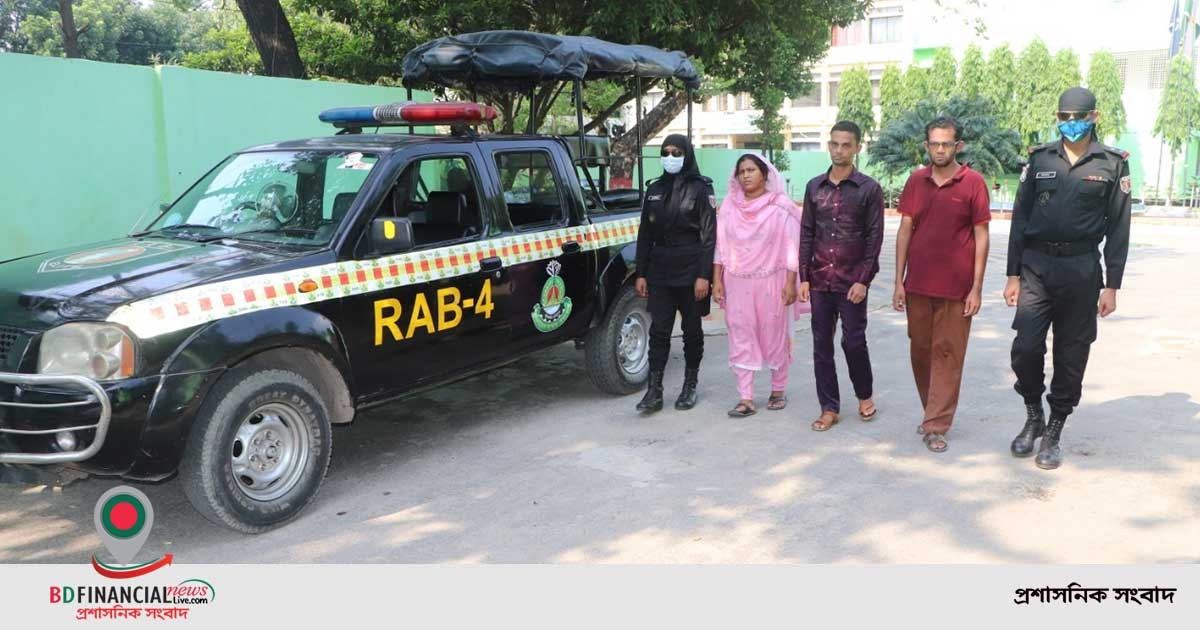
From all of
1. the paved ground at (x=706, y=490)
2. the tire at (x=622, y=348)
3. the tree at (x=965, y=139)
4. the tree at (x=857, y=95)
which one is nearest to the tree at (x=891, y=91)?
the tree at (x=857, y=95)

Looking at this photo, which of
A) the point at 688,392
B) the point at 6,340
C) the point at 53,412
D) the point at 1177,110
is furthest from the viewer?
the point at 1177,110

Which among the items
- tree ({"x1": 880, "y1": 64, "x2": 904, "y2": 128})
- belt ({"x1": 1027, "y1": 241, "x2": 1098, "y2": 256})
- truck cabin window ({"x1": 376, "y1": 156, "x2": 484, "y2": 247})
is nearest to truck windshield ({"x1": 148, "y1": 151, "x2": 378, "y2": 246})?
truck cabin window ({"x1": 376, "y1": 156, "x2": 484, "y2": 247})

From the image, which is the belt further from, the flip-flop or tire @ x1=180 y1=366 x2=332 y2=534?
tire @ x1=180 y1=366 x2=332 y2=534

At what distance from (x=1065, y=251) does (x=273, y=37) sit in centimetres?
893

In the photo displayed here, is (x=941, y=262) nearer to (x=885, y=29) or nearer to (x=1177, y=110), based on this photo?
(x=1177, y=110)

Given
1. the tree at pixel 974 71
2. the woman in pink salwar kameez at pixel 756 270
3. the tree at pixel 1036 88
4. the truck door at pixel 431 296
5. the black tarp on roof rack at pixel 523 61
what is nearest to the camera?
the truck door at pixel 431 296

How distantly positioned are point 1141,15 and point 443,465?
41620 mm

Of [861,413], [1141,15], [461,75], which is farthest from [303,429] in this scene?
[1141,15]

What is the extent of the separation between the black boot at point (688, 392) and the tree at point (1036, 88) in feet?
113

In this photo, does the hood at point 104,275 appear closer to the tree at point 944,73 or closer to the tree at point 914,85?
the tree at point 944,73

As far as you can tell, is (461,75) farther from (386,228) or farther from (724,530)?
(724,530)

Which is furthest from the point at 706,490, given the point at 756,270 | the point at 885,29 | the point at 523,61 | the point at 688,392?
the point at 885,29

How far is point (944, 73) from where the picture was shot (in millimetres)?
39062

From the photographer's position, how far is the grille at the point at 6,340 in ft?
12.9
